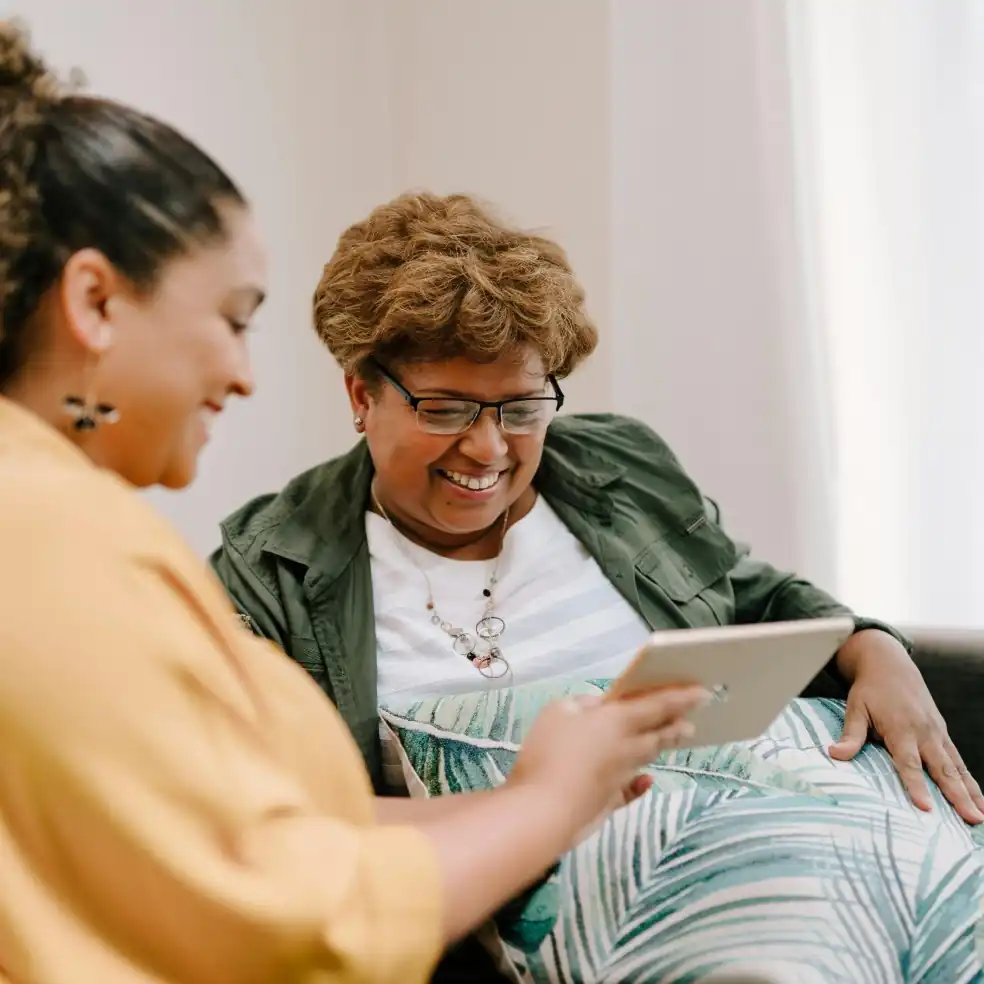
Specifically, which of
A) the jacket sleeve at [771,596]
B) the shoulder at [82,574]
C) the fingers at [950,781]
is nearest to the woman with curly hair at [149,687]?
the shoulder at [82,574]

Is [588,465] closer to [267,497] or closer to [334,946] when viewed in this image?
[267,497]

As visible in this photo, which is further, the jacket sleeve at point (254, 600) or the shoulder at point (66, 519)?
the jacket sleeve at point (254, 600)

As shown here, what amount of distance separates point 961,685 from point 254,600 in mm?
874

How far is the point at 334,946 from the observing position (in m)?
0.55

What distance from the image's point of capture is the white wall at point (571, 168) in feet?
5.93

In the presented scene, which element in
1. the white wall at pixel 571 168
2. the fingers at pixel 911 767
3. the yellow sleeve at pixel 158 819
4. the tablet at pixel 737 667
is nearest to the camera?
the yellow sleeve at pixel 158 819

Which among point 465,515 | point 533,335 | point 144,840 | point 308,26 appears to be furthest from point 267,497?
point 308,26

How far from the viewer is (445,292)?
3.88ft

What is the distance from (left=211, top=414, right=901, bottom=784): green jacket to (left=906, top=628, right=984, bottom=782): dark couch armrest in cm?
13

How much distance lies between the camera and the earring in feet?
2.09

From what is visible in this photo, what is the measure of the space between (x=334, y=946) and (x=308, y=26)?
1.82 meters

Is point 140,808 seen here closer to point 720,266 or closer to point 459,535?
point 459,535

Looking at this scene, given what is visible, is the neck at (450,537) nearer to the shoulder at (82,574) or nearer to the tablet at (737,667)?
the tablet at (737,667)

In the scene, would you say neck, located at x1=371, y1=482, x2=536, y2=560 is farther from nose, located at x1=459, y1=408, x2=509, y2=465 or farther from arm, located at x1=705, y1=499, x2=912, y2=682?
arm, located at x1=705, y1=499, x2=912, y2=682
